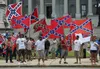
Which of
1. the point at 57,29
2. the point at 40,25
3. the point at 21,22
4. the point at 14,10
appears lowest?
the point at 57,29

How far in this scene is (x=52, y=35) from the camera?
1101 inches

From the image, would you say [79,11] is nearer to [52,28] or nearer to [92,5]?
[92,5]

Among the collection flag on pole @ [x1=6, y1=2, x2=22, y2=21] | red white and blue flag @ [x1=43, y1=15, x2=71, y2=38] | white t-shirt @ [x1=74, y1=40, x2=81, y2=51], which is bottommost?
white t-shirt @ [x1=74, y1=40, x2=81, y2=51]

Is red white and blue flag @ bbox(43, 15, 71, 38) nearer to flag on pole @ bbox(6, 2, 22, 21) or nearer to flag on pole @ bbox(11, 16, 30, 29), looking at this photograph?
flag on pole @ bbox(11, 16, 30, 29)

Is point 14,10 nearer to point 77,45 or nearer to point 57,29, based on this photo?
point 57,29

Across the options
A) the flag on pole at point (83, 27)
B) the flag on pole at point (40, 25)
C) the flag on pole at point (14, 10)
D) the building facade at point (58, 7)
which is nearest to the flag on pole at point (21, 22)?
the flag on pole at point (40, 25)

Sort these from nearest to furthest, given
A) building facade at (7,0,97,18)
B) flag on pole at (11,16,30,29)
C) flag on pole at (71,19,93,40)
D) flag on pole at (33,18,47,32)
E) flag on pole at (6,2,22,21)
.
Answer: flag on pole at (71,19,93,40) < flag on pole at (11,16,30,29) < flag on pole at (33,18,47,32) < flag on pole at (6,2,22,21) < building facade at (7,0,97,18)

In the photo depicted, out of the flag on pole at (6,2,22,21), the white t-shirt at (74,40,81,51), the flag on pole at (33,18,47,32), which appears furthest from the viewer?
the flag on pole at (6,2,22,21)

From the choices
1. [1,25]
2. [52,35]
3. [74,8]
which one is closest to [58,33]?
[52,35]

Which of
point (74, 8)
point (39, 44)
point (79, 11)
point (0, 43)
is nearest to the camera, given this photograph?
point (39, 44)

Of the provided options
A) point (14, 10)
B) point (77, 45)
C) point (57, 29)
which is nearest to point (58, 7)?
point (14, 10)

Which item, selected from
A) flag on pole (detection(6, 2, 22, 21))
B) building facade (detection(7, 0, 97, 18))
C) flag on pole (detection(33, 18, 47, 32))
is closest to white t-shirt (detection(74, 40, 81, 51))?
flag on pole (detection(33, 18, 47, 32))

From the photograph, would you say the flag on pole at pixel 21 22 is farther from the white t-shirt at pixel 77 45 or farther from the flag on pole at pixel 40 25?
the white t-shirt at pixel 77 45

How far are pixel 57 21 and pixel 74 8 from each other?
69.4m
